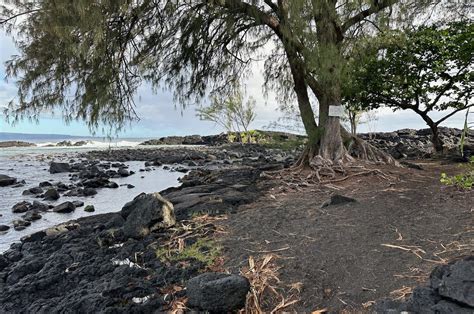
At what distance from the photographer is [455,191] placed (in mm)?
4793

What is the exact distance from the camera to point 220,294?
267 centimetres

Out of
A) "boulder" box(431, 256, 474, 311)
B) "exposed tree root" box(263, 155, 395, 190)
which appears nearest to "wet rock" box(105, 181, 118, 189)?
"exposed tree root" box(263, 155, 395, 190)

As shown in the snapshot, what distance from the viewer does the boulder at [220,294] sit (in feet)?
8.70

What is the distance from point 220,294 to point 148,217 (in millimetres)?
2085

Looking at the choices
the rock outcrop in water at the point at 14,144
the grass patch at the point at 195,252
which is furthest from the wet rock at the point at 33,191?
the rock outcrop in water at the point at 14,144

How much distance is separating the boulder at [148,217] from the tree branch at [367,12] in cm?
518

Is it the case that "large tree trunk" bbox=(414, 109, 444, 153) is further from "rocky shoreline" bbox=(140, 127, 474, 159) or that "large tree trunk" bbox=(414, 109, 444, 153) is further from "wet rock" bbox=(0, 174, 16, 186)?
"wet rock" bbox=(0, 174, 16, 186)

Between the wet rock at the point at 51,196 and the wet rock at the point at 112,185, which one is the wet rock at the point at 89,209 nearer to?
the wet rock at the point at 51,196

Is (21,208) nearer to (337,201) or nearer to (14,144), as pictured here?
(337,201)

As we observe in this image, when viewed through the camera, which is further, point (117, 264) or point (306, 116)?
point (306, 116)

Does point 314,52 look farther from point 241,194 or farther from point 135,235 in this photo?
point 135,235

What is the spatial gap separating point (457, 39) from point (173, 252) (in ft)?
26.6

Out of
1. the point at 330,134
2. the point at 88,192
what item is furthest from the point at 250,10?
the point at 88,192

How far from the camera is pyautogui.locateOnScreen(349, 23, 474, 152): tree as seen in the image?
Result: 8.69 m
